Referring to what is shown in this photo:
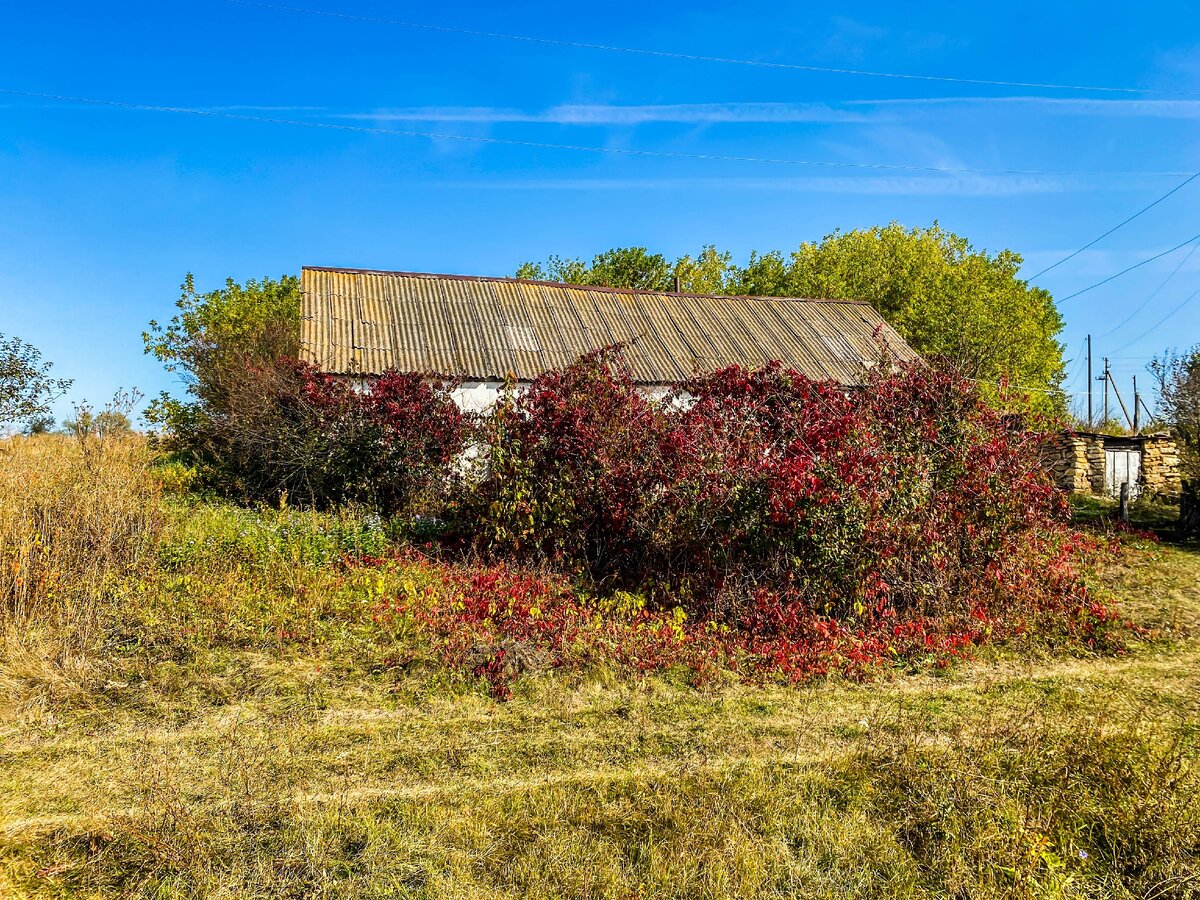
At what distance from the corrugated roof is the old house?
3 centimetres

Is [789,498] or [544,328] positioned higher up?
[544,328]

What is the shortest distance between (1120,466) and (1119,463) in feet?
0.29

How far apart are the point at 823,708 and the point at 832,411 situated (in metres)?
3.83

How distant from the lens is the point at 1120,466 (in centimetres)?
2052

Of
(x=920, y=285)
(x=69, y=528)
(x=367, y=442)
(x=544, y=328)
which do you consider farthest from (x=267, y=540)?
(x=920, y=285)

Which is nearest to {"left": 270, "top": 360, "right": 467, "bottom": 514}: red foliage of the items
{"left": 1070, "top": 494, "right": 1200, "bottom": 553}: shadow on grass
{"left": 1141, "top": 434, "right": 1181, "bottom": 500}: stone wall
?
{"left": 1070, "top": 494, "right": 1200, "bottom": 553}: shadow on grass

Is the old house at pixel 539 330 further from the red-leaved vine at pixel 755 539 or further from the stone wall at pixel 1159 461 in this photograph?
the red-leaved vine at pixel 755 539

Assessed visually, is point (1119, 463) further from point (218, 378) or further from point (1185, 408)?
point (218, 378)

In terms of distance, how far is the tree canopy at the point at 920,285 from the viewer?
1310 inches

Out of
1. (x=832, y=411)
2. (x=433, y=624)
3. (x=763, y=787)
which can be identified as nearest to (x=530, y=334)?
(x=832, y=411)

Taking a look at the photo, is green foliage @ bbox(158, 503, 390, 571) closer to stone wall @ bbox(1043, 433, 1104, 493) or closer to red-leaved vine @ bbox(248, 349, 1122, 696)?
red-leaved vine @ bbox(248, 349, 1122, 696)

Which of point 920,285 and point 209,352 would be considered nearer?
point 209,352

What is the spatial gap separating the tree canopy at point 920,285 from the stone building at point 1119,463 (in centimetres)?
906

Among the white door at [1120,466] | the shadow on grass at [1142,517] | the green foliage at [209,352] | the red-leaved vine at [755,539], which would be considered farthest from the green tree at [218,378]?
the white door at [1120,466]
